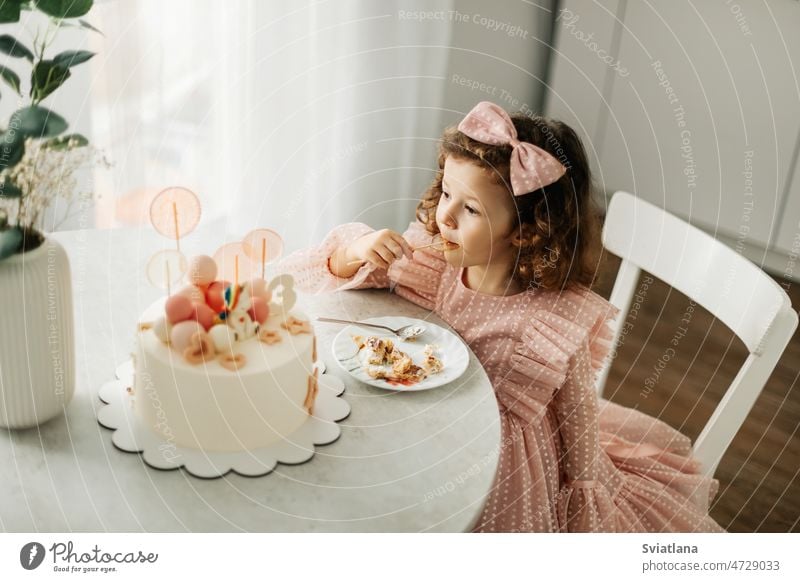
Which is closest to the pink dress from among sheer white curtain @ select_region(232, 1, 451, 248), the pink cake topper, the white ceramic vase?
the pink cake topper

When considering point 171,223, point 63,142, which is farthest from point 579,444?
point 63,142

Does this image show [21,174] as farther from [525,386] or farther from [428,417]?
[525,386]

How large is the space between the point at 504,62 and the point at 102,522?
144 centimetres

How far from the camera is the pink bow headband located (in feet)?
2.85

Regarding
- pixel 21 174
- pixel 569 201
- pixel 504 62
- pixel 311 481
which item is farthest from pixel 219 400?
pixel 504 62

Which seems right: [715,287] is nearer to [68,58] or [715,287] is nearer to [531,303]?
[531,303]

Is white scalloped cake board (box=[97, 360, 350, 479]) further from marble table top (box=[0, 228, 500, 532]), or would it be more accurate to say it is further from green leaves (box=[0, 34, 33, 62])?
green leaves (box=[0, 34, 33, 62])

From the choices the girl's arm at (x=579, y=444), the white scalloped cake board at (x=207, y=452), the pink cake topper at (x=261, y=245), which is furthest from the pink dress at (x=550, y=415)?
the white scalloped cake board at (x=207, y=452)

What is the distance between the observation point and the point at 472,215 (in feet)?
3.01

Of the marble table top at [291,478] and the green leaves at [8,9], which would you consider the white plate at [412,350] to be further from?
the green leaves at [8,9]

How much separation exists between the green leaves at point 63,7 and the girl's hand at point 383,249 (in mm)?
392

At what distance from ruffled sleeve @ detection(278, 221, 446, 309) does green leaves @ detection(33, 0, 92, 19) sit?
0.41m

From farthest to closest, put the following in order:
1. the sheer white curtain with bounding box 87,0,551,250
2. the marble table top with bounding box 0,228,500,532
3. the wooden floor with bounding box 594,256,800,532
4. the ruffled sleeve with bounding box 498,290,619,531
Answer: the sheer white curtain with bounding box 87,0,551,250 < the wooden floor with bounding box 594,256,800,532 < the ruffled sleeve with bounding box 498,290,619,531 < the marble table top with bounding box 0,228,500,532

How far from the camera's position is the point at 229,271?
830mm
